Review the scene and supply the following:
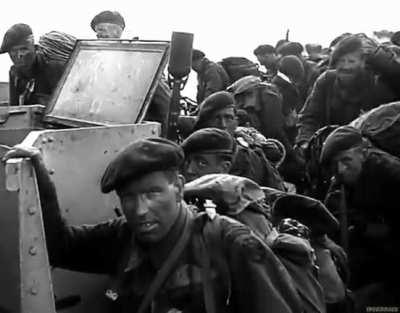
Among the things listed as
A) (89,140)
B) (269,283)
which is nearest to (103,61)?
(89,140)

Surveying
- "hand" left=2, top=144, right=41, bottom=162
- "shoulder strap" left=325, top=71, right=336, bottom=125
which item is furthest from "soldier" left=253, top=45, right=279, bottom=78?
"hand" left=2, top=144, right=41, bottom=162

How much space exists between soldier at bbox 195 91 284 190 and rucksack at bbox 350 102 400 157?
695 mm

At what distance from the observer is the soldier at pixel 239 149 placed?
4.84 metres

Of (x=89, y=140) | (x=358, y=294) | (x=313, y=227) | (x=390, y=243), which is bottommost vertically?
(x=358, y=294)

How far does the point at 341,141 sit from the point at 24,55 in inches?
118

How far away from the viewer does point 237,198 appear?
11.5ft

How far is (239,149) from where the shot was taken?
4922mm

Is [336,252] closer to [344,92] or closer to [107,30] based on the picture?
[344,92]

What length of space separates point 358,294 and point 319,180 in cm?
90

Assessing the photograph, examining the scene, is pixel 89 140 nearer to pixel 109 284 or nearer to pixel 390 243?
pixel 109 284

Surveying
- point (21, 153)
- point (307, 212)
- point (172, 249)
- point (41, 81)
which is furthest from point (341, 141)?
point (41, 81)

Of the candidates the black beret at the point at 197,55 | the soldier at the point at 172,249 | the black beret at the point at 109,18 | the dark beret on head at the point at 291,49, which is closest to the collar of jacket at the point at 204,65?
the black beret at the point at 197,55

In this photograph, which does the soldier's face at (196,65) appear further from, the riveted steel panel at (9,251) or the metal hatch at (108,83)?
the riveted steel panel at (9,251)

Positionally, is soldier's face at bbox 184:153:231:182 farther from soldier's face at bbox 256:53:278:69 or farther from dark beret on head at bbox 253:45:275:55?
dark beret on head at bbox 253:45:275:55
